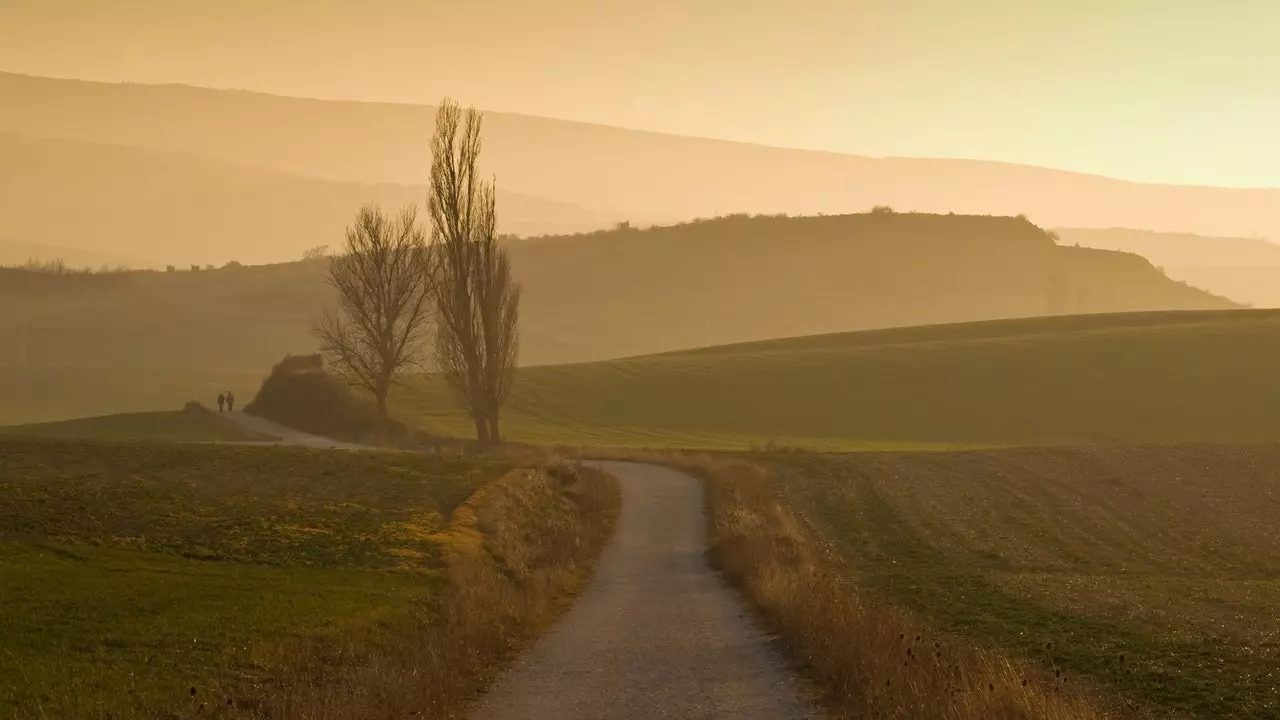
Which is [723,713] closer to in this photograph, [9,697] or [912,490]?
[9,697]

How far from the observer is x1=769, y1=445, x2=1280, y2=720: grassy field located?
1917 cm

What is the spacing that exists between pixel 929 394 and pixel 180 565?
249ft

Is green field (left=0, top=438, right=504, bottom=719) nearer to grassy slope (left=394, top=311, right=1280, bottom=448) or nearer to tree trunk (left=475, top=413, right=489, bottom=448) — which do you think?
tree trunk (left=475, top=413, right=489, bottom=448)

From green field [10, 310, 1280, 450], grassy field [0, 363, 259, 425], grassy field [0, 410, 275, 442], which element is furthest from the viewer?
grassy field [0, 363, 259, 425]

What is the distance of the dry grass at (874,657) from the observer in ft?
46.9

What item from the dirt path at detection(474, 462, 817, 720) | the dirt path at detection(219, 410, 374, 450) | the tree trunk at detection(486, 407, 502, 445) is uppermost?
the tree trunk at detection(486, 407, 502, 445)

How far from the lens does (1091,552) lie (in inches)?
1449

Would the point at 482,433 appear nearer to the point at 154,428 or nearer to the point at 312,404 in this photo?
the point at 312,404

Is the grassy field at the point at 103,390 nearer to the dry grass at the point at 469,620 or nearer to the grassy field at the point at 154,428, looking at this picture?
→ the grassy field at the point at 154,428

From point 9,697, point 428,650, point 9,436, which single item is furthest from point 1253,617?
point 9,436

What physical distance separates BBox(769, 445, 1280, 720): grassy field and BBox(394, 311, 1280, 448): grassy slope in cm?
2161

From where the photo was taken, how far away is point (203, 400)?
A: 11300 centimetres

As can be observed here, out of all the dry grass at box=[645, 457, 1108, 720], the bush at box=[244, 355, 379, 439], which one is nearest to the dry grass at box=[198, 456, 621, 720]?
the dry grass at box=[645, 457, 1108, 720]

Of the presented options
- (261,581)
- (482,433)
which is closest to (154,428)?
(482,433)
